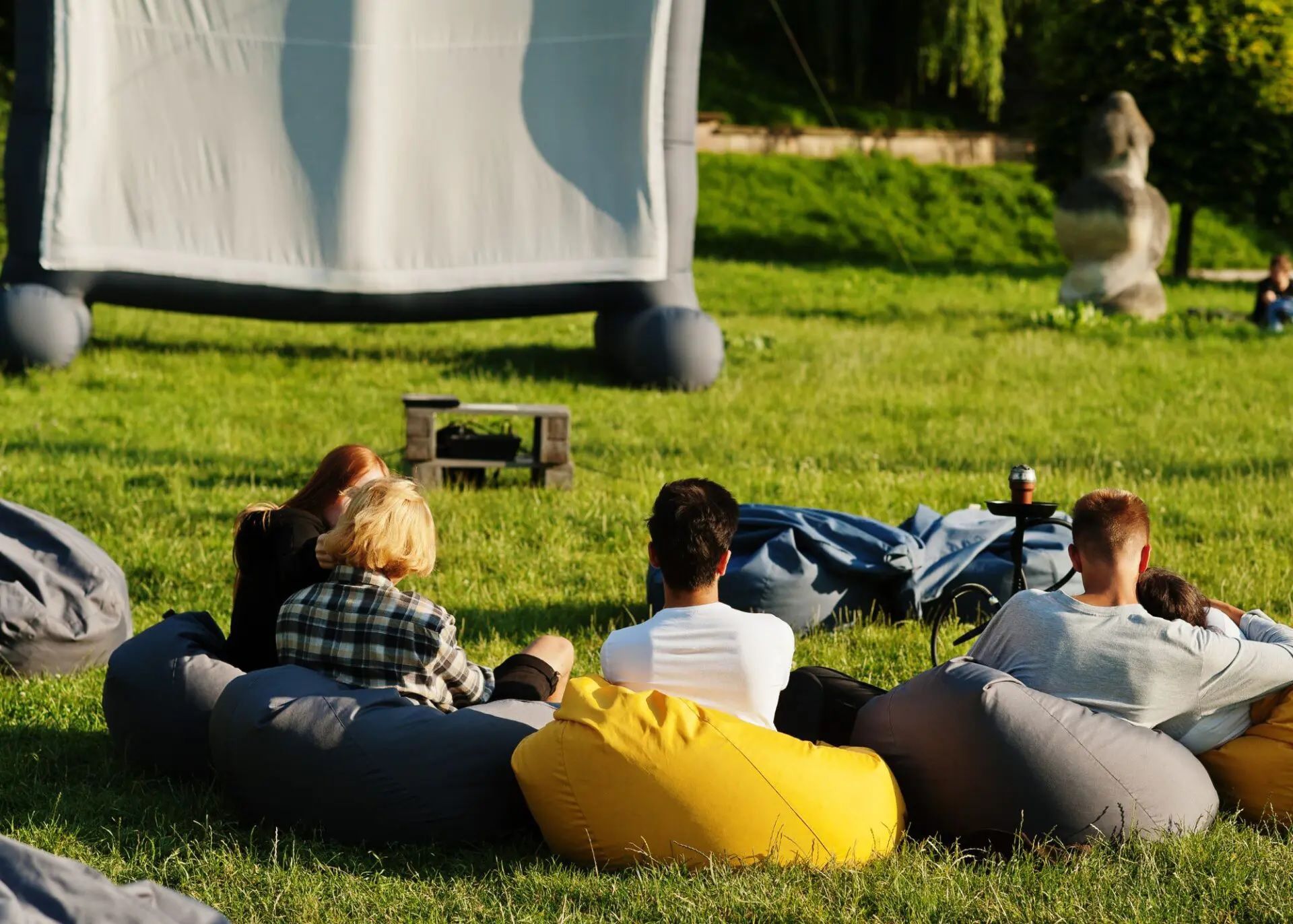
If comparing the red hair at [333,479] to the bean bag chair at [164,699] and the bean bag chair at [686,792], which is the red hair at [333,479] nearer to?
the bean bag chair at [164,699]

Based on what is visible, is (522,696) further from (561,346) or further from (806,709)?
(561,346)

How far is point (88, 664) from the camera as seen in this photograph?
5816 mm

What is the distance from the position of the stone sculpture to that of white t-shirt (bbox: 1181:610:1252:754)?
42.7 ft

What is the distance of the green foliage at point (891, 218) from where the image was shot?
26.0 metres

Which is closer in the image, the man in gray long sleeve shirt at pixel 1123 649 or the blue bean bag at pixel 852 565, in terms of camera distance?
the man in gray long sleeve shirt at pixel 1123 649

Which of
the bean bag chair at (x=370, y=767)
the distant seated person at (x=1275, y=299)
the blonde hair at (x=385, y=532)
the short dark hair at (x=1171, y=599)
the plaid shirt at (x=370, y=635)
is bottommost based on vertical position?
the bean bag chair at (x=370, y=767)

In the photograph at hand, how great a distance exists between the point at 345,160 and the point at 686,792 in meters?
8.61

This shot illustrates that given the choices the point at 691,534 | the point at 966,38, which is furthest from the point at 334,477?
the point at 966,38

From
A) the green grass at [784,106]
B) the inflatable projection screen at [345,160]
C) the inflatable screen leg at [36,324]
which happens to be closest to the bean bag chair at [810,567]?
the inflatable projection screen at [345,160]

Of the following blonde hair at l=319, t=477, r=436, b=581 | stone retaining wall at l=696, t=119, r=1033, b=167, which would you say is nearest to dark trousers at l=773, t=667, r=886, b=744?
blonde hair at l=319, t=477, r=436, b=581

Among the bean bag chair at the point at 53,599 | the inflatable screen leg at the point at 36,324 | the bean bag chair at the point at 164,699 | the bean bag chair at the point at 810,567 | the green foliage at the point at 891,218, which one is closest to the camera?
the bean bag chair at the point at 164,699

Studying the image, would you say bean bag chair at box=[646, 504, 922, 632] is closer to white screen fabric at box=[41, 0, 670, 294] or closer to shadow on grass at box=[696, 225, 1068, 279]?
white screen fabric at box=[41, 0, 670, 294]

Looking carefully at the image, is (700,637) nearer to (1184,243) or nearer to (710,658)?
(710,658)

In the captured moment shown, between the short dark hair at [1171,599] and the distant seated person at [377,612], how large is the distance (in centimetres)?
208
